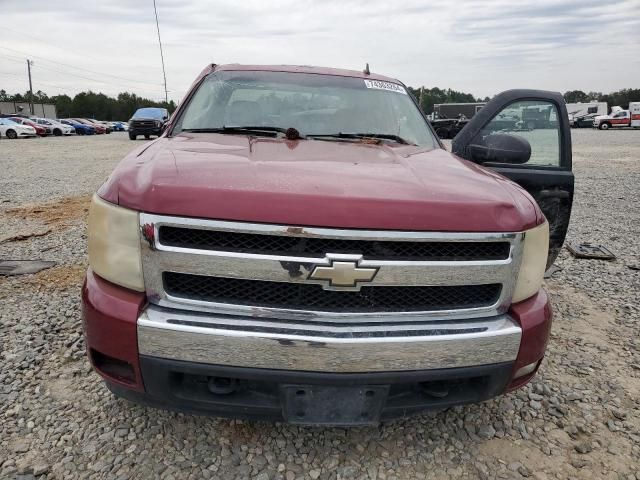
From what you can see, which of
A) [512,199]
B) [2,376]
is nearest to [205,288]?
[512,199]

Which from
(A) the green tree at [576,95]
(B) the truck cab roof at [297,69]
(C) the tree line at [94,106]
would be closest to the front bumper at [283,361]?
(B) the truck cab roof at [297,69]

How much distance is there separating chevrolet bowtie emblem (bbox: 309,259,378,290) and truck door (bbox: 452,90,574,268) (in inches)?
64.6

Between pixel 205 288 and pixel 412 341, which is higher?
pixel 205 288

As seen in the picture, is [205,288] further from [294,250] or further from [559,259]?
[559,259]

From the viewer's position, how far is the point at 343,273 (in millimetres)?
1680

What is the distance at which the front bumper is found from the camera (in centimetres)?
167

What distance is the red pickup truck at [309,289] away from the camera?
1.67 meters

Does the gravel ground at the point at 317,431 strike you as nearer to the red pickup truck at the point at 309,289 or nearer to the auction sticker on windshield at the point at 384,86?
the red pickup truck at the point at 309,289

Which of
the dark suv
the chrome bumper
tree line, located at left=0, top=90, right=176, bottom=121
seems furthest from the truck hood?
tree line, located at left=0, top=90, right=176, bottom=121

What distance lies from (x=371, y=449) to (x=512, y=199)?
4.04ft

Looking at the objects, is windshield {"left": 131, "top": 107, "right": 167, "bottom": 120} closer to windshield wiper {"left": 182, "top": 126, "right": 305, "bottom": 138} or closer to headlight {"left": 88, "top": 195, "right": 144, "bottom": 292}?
windshield wiper {"left": 182, "top": 126, "right": 305, "bottom": 138}

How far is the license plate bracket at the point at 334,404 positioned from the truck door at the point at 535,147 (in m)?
1.79

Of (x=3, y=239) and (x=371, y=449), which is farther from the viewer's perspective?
(x=3, y=239)

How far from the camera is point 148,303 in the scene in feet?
5.76
